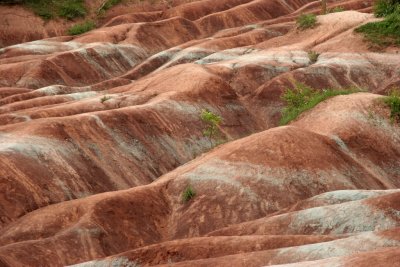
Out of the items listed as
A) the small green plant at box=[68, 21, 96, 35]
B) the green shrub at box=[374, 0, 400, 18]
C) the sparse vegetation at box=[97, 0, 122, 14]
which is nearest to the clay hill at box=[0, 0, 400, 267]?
the green shrub at box=[374, 0, 400, 18]

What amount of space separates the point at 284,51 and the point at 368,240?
39303mm

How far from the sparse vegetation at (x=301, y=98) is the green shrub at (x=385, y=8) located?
12903mm

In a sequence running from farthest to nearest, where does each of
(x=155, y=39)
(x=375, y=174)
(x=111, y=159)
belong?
(x=155, y=39)
(x=111, y=159)
(x=375, y=174)

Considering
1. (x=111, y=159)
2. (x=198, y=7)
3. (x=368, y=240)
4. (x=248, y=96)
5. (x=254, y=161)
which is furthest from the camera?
(x=198, y=7)

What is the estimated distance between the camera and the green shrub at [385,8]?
188 feet

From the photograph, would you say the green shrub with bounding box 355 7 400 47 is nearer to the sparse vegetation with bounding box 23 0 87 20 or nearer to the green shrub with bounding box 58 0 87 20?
the green shrub with bounding box 58 0 87 20

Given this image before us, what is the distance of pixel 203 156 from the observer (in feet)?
113

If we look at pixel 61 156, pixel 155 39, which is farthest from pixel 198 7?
pixel 61 156

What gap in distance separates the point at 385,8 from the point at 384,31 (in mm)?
4422

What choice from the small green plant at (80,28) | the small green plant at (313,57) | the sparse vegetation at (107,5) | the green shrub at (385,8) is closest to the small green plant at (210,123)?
the small green plant at (313,57)

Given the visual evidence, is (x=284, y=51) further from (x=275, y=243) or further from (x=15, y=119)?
(x=275, y=243)

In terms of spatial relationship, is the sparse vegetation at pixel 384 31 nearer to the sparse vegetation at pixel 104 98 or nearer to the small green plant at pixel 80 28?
the sparse vegetation at pixel 104 98

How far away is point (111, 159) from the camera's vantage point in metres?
37.5

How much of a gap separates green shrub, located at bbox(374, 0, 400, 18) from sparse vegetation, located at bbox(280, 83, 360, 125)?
42.3ft
